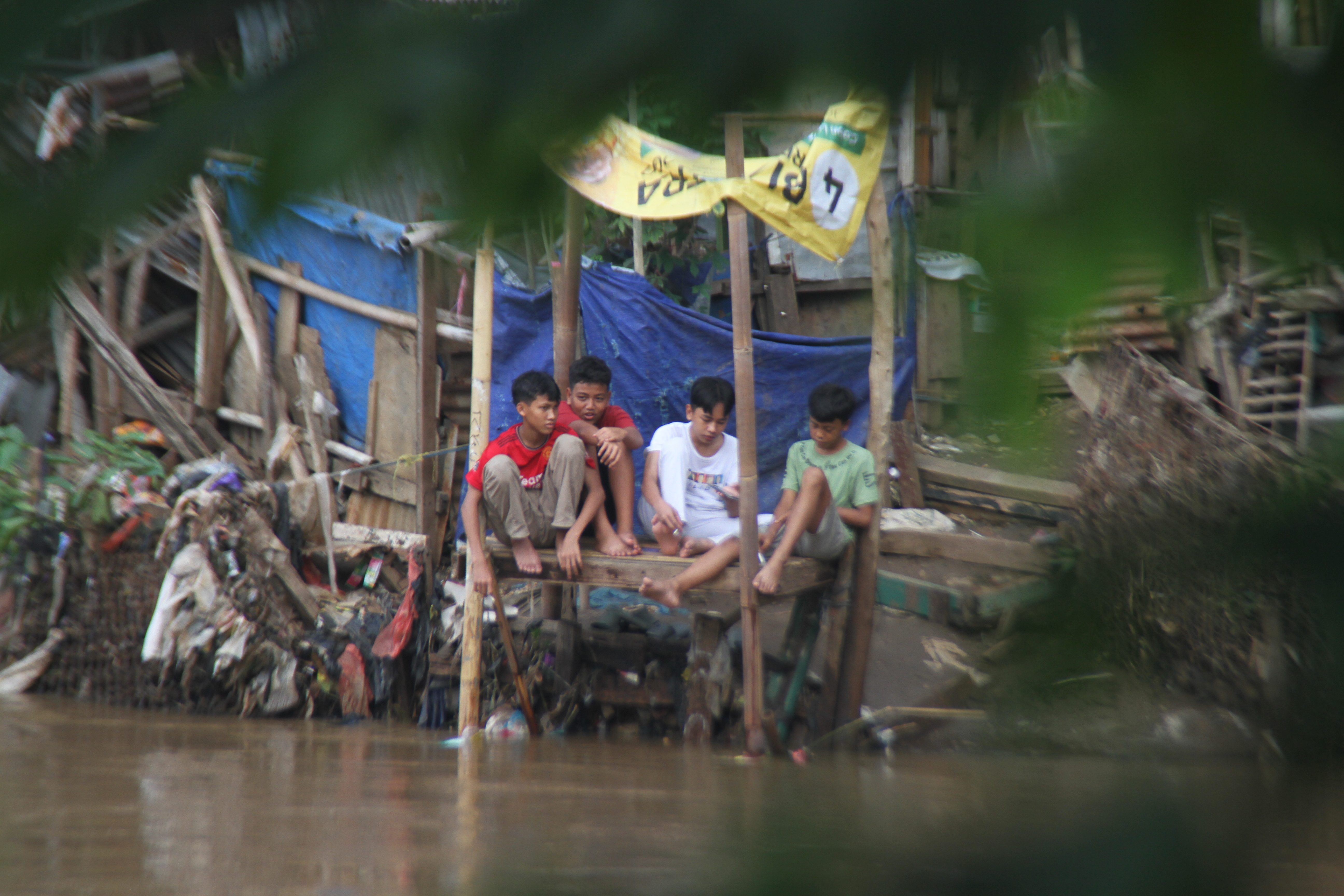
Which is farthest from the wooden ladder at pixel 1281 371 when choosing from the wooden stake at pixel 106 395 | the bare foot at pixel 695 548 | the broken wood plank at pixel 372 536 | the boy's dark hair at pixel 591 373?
the wooden stake at pixel 106 395

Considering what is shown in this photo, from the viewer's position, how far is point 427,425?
630 centimetres

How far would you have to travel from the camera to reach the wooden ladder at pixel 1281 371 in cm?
514

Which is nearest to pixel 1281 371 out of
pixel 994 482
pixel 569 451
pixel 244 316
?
pixel 994 482

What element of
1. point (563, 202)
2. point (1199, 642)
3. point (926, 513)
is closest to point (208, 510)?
point (926, 513)

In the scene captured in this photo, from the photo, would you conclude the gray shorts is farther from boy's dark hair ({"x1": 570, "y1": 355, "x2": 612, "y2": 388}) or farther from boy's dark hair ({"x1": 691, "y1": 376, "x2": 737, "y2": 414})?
boy's dark hair ({"x1": 570, "y1": 355, "x2": 612, "y2": 388})

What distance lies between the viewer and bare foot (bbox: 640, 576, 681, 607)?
4.03 metres

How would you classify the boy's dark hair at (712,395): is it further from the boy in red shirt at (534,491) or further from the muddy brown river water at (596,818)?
the muddy brown river water at (596,818)

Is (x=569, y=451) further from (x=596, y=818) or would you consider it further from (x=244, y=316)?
(x=244, y=316)

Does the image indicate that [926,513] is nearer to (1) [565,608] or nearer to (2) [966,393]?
(1) [565,608]

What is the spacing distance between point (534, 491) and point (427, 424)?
204cm

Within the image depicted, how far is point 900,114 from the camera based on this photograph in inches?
13.1

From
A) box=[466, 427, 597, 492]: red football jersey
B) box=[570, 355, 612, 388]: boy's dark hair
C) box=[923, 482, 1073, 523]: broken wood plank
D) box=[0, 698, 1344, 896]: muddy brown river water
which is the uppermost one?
box=[570, 355, 612, 388]: boy's dark hair

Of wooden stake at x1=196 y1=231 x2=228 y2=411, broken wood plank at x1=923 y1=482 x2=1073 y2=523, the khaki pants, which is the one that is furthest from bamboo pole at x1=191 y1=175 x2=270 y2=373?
broken wood plank at x1=923 y1=482 x2=1073 y2=523

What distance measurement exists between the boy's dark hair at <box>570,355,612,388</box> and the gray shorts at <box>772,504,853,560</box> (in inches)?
44.7
